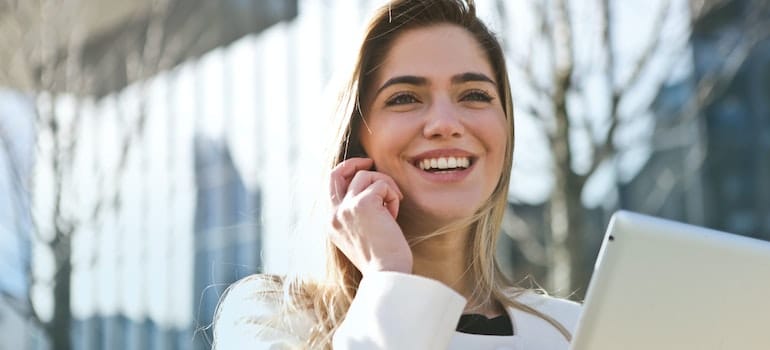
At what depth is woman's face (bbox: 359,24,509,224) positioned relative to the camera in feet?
7.16

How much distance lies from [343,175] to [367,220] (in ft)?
0.65

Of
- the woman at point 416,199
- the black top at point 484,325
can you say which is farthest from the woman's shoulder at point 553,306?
the black top at point 484,325

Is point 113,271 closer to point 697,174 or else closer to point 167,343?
point 167,343

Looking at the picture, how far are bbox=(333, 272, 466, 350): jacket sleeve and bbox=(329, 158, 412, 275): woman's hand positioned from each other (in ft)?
0.37

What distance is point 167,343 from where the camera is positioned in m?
15.6

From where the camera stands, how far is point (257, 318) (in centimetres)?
208

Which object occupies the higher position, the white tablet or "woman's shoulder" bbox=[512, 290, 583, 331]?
the white tablet

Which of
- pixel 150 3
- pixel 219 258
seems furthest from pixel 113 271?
pixel 150 3

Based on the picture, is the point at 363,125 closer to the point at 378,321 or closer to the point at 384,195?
the point at 384,195

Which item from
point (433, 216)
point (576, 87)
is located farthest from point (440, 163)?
point (576, 87)

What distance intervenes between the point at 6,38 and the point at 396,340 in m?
8.51

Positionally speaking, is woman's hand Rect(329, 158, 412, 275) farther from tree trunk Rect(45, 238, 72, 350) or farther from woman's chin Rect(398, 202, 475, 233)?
tree trunk Rect(45, 238, 72, 350)

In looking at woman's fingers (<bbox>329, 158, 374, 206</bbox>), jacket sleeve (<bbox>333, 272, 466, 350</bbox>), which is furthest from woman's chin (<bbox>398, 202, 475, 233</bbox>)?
jacket sleeve (<bbox>333, 272, 466, 350</bbox>)

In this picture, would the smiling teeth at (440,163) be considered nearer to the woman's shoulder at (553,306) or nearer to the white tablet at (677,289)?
the woman's shoulder at (553,306)
